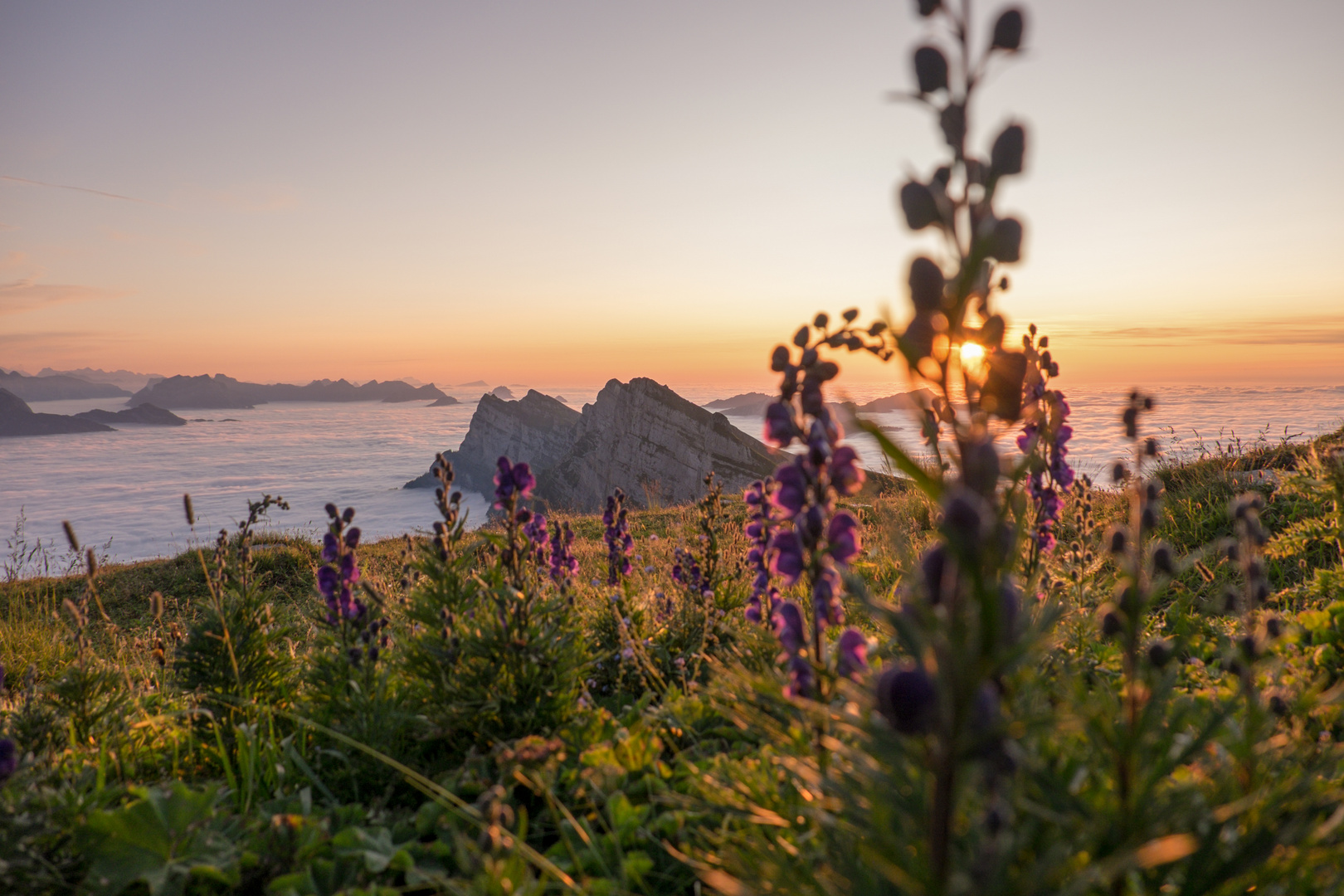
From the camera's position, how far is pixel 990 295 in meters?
1.42

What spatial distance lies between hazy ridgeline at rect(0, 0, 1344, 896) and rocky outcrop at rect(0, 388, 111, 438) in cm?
15229

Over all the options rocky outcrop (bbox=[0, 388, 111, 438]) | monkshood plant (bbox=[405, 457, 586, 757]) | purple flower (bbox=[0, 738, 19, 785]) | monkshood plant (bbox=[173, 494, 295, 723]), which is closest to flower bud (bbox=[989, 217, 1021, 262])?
monkshood plant (bbox=[405, 457, 586, 757])

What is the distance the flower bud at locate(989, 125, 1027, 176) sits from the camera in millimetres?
1286

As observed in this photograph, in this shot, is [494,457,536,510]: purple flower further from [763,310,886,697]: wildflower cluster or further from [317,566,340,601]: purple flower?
[763,310,886,697]: wildflower cluster

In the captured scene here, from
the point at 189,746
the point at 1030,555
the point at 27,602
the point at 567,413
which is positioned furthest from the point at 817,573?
the point at 567,413

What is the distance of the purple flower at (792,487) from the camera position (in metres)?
2.19

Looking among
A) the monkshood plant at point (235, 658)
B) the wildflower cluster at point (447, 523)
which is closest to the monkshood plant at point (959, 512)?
the wildflower cluster at point (447, 523)

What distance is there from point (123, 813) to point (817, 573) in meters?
2.54

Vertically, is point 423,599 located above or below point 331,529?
below

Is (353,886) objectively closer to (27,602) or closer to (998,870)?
(998,870)

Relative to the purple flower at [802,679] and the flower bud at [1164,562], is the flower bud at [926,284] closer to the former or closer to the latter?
the flower bud at [1164,562]

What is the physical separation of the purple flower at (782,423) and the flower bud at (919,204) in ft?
3.47

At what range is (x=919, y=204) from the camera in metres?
1.31

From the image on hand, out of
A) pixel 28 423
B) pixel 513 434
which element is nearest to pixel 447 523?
pixel 513 434
